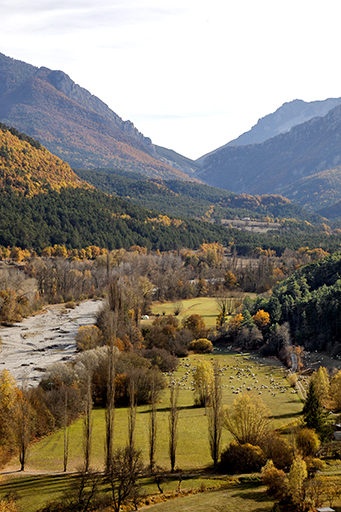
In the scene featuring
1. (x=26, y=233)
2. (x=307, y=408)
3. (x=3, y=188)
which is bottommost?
(x=307, y=408)

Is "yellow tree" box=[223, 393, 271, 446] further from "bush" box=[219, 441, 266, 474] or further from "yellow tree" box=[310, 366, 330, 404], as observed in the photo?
"yellow tree" box=[310, 366, 330, 404]

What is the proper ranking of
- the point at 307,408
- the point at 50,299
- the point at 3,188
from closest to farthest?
the point at 307,408, the point at 50,299, the point at 3,188

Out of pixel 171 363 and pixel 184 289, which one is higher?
pixel 184 289

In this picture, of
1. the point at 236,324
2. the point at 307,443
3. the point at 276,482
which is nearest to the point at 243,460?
the point at 307,443

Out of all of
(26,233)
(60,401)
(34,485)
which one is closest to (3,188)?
(26,233)

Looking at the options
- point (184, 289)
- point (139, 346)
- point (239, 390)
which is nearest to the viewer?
point (239, 390)

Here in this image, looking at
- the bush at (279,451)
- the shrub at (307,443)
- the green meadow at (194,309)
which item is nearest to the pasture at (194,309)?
the green meadow at (194,309)

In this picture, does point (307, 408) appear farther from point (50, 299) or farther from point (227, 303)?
point (50, 299)
